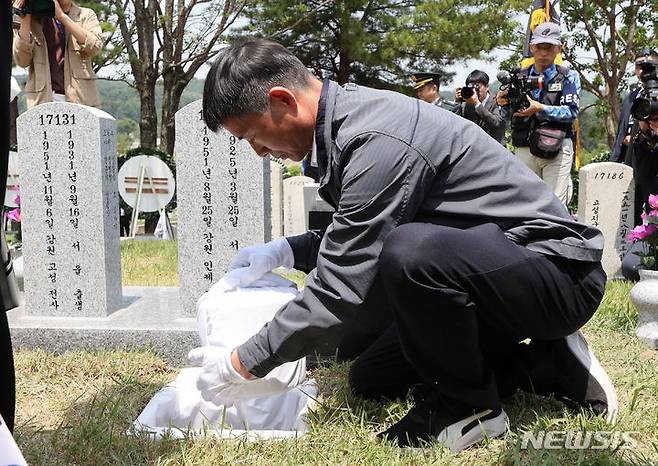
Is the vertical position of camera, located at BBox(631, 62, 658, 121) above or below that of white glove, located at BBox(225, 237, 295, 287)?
above

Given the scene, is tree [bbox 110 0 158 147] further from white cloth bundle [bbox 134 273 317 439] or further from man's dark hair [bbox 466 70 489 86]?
white cloth bundle [bbox 134 273 317 439]

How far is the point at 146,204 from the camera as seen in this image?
27.9 ft

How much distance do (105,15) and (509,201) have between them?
12758 millimetres

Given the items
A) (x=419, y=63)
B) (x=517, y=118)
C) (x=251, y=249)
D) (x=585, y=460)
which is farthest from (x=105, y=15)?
(x=585, y=460)

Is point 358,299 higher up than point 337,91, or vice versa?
point 337,91

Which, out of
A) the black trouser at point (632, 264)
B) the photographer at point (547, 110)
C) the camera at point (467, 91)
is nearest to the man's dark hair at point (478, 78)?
the camera at point (467, 91)

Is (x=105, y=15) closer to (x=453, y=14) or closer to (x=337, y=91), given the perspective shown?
(x=453, y=14)

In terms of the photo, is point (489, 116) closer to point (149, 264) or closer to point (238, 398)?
point (149, 264)

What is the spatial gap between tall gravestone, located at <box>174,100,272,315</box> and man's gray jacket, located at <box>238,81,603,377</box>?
1.43 meters

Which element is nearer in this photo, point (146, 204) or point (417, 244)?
point (417, 244)

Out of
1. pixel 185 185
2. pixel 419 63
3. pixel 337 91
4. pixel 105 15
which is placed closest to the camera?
pixel 337 91

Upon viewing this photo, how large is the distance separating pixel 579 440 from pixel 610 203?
3931 mm

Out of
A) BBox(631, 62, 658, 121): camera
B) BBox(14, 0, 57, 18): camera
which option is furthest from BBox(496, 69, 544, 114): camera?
BBox(14, 0, 57, 18): camera

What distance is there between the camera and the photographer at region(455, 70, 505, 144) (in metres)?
4.91
